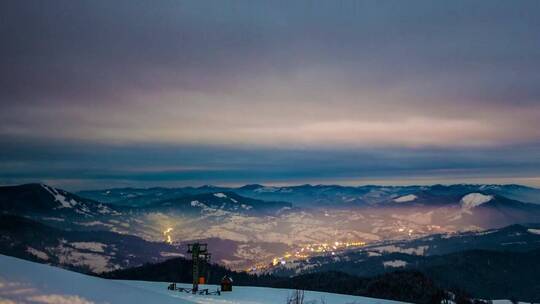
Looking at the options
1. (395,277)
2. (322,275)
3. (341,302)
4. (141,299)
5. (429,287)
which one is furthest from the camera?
(322,275)

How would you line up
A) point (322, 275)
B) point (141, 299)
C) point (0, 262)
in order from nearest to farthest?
point (0, 262)
point (141, 299)
point (322, 275)

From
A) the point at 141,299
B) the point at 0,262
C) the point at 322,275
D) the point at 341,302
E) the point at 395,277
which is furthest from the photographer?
the point at 322,275

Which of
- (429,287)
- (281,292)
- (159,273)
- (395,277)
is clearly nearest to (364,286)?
(395,277)

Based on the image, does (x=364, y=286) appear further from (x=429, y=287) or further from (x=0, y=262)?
(x=0, y=262)

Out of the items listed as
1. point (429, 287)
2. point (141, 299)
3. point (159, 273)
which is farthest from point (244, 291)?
point (159, 273)

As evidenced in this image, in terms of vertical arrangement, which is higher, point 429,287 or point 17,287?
point 17,287

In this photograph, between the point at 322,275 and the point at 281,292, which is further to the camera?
the point at 322,275

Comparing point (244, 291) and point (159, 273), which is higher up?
point (244, 291)

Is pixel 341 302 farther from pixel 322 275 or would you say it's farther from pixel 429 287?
pixel 322 275

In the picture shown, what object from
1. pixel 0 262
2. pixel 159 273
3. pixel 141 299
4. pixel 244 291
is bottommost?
pixel 159 273
